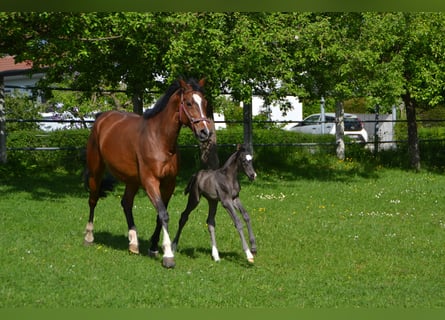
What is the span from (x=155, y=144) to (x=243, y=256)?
2.14m

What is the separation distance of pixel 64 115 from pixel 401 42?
13.5 meters

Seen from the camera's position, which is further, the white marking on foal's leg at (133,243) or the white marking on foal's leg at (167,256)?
the white marking on foal's leg at (133,243)

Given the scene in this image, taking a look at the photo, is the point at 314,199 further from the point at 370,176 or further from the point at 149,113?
the point at 149,113

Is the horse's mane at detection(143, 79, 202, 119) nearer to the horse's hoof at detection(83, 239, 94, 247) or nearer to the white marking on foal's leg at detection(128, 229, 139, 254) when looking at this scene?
the white marking on foal's leg at detection(128, 229, 139, 254)

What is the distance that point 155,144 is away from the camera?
986 cm

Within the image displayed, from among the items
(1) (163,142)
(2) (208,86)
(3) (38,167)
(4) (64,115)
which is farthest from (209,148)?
(4) (64,115)

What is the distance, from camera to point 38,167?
20328mm

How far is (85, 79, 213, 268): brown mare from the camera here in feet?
31.0

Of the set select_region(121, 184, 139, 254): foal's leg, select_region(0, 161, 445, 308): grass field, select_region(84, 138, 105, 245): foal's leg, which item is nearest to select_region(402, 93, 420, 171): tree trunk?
select_region(0, 161, 445, 308): grass field

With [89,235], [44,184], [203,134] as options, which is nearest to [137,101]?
[44,184]

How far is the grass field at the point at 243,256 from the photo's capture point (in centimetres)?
792

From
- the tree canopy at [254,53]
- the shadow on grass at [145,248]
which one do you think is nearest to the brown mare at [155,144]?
the shadow on grass at [145,248]

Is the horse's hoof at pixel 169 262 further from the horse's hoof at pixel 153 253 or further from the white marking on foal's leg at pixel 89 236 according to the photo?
the white marking on foal's leg at pixel 89 236

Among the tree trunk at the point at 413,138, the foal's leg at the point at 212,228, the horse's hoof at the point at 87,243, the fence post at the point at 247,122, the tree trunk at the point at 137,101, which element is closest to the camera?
the foal's leg at the point at 212,228
